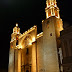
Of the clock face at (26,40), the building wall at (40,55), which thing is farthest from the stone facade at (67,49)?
the clock face at (26,40)

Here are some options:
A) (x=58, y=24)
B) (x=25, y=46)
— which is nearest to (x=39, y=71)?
(x=25, y=46)

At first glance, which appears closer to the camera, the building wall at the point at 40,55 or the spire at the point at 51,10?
the building wall at the point at 40,55

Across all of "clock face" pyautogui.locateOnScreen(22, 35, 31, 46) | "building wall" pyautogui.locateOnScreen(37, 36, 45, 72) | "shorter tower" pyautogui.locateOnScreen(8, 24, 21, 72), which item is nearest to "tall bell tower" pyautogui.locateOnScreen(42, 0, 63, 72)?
"building wall" pyautogui.locateOnScreen(37, 36, 45, 72)

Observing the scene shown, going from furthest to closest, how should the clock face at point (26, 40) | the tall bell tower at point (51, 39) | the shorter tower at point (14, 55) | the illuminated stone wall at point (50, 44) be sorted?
1. the shorter tower at point (14, 55)
2. the clock face at point (26, 40)
3. the tall bell tower at point (51, 39)
4. the illuminated stone wall at point (50, 44)

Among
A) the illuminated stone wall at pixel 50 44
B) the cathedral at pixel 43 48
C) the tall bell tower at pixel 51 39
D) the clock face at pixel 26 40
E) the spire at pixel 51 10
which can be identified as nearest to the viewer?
the illuminated stone wall at pixel 50 44

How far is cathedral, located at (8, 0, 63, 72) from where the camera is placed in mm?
21250

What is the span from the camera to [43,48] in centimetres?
2362

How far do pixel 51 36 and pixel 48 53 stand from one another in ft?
11.1

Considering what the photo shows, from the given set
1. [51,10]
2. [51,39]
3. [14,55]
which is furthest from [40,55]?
[14,55]

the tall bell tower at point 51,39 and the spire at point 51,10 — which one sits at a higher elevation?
the spire at point 51,10

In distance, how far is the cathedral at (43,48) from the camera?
69.7 feet

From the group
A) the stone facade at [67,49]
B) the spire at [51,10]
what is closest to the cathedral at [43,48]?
the spire at [51,10]

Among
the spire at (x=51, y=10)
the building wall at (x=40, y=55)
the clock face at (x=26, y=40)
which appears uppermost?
the spire at (x=51, y=10)

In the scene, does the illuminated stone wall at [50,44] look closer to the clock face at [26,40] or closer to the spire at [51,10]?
the spire at [51,10]
